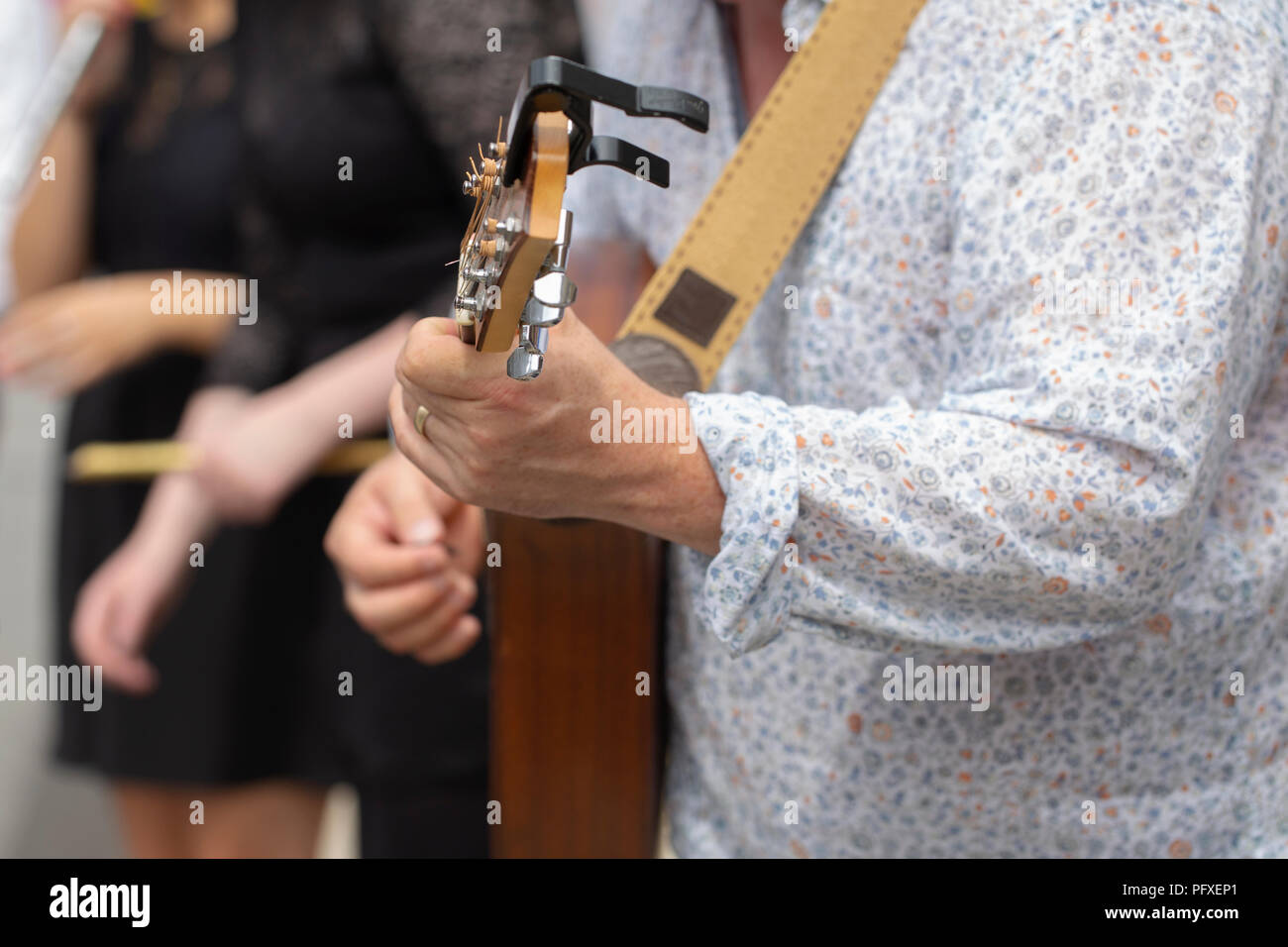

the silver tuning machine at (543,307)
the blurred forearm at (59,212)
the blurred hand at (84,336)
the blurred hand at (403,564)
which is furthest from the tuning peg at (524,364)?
the blurred forearm at (59,212)

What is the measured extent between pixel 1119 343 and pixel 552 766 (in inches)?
21.5

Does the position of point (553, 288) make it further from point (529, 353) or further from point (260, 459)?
point (260, 459)

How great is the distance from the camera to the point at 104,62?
1515 millimetres

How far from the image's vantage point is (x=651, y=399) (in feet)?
2.05

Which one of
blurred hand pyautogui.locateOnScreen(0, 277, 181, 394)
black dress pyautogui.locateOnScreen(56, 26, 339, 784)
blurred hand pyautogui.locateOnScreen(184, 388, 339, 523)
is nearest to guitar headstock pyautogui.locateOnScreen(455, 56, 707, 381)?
blurred hand pyautogui.locateOnScreen(184, 388, 339, 523)

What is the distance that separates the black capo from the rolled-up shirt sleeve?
188 mm

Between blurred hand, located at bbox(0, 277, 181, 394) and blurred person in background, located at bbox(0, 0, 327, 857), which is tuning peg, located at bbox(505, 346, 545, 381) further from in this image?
blurred hand, located at bbox(0, 277, 181, 394)

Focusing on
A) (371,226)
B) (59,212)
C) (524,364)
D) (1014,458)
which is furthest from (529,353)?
(59,212)

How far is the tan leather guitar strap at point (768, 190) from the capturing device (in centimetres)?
81

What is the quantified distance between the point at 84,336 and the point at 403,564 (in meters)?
0.75

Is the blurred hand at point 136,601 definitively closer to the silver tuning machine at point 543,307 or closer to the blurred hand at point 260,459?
the blurred hand at point 260,459

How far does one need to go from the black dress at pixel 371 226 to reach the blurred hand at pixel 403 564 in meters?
0.28

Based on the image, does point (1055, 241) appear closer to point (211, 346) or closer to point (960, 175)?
point (960, 175)
